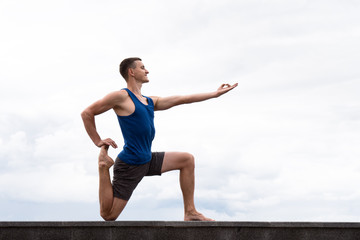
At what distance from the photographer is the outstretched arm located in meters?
7.43

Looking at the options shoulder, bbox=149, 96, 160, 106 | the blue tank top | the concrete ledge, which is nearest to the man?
the blue tank top

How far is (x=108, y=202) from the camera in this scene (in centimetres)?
677

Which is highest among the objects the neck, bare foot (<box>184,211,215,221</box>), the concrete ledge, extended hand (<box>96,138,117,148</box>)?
the neck

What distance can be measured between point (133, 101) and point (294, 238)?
2.75m

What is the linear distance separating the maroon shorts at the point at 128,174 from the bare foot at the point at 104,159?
0.24 metres

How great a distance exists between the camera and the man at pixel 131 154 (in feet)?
22.2

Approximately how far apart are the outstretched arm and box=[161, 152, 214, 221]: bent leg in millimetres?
747

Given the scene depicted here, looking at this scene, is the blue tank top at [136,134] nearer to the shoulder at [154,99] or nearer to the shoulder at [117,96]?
the shoulder at [117,96]

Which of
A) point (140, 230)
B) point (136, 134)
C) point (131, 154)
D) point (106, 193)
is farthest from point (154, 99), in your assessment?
point (140, 230)

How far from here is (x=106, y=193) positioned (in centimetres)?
675

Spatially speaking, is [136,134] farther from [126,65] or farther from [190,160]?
[126,65]

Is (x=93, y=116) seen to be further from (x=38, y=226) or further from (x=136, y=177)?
(x=38, y=226)

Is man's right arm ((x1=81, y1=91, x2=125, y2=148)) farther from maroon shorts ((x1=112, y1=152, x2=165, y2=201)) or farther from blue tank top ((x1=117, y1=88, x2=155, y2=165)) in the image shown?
maroon shorts ((x1=112, y1=152, x2=165, y2=201))

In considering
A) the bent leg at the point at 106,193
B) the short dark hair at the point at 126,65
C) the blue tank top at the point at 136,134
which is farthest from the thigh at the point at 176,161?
the short dark hair at the point at 126,65
